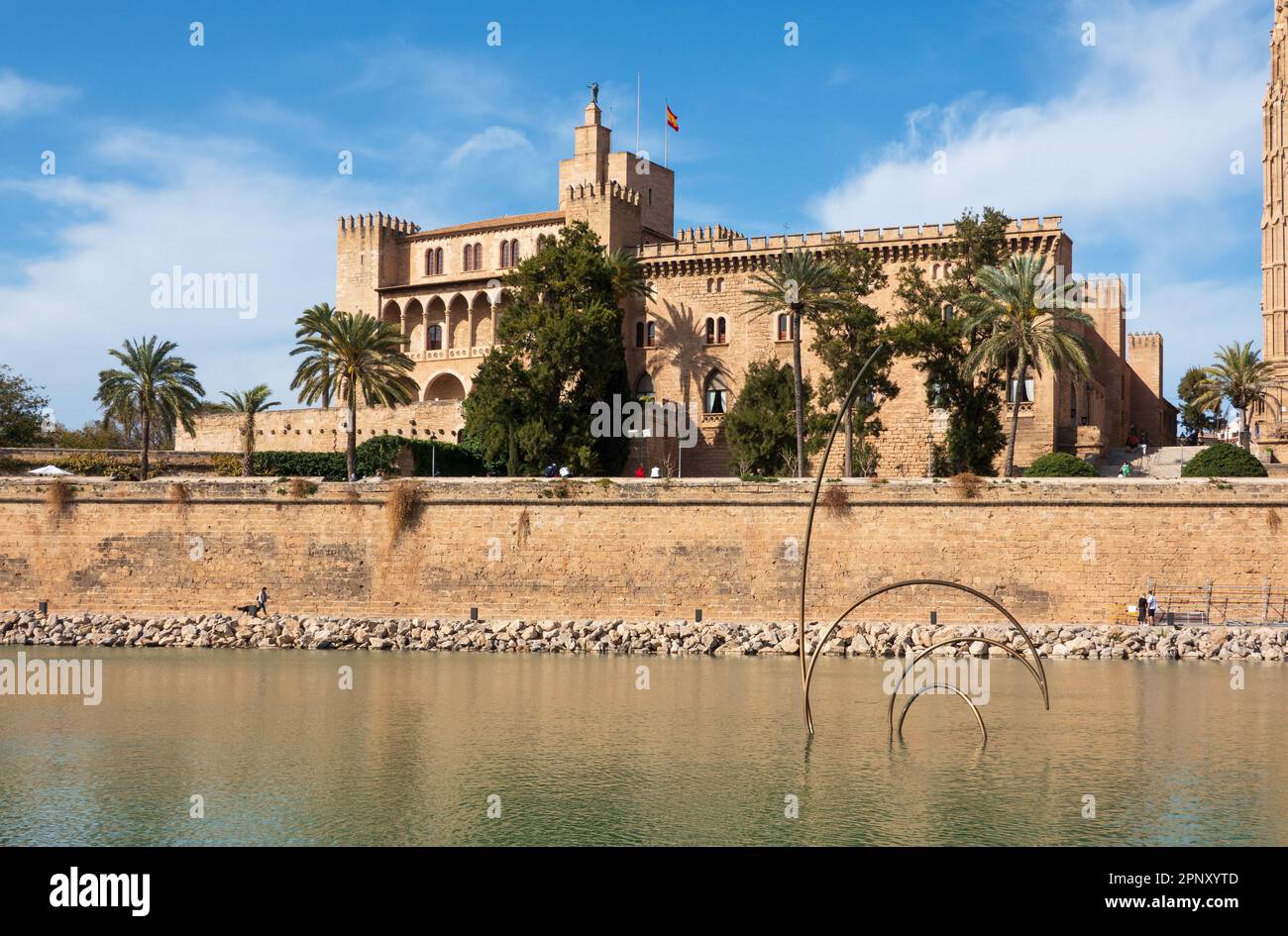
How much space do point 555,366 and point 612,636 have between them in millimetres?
15169

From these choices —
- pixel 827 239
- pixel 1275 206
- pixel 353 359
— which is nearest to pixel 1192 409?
pixel 1275 206

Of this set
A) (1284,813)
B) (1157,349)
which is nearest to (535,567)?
(1284,813)

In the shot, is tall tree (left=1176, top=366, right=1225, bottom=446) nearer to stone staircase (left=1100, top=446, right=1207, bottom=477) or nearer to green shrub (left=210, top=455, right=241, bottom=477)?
stone staircase (left=1100, top=446, right=1207, bottom=477)

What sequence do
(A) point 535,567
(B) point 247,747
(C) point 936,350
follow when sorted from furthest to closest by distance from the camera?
1. (C) point 936,350
2. (A) point 535,567
3. (B) point 247,747

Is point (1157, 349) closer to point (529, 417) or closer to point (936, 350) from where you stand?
point (936, 350)

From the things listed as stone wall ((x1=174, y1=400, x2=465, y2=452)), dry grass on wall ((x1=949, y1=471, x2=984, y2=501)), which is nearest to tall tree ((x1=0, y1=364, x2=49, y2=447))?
stone wall ((x1=174, y1=400, x2=465, y2=452))

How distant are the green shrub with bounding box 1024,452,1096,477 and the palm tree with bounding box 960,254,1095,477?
724mm

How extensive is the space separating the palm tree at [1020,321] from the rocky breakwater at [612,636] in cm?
806

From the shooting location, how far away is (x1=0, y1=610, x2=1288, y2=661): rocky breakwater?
86.0ft

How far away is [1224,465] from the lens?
33281mm
